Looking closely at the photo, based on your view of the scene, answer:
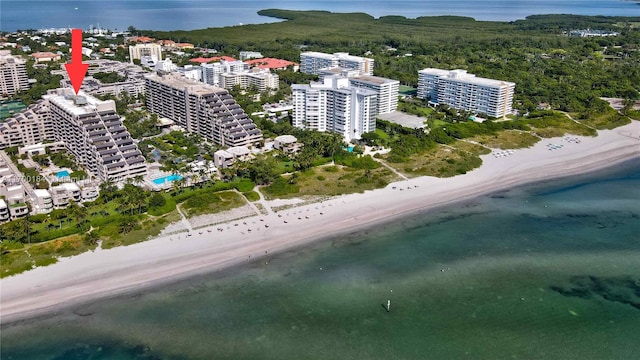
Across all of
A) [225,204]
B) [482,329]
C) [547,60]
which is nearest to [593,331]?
[482,329]

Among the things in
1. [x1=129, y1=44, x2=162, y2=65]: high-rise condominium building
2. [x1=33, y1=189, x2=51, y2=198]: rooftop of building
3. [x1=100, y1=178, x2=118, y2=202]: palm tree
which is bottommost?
[x1=100, y1=178, x2=118, y2=202]: palm tree

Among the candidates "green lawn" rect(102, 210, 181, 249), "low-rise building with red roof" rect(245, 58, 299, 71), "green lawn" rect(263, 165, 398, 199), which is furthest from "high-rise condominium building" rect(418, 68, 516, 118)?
"green lawn" rect(102, 210, 181, 249)

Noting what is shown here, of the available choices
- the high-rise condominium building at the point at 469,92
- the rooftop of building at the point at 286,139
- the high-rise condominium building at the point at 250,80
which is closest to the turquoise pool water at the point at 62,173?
the rooftop of building at the point at 286,139

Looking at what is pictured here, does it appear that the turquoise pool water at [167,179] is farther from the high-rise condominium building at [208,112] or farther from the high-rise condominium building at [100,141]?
the high-rise condominium building at [208,112]

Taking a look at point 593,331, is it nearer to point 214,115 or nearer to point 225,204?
point 225,204

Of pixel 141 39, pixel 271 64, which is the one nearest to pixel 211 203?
pixel 271 64

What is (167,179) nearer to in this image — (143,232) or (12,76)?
(143,232)

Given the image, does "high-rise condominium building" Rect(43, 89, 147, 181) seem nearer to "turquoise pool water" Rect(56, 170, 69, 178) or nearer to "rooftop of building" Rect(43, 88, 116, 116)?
"rooftop of building" Rect(43, 88, 116, 116)
